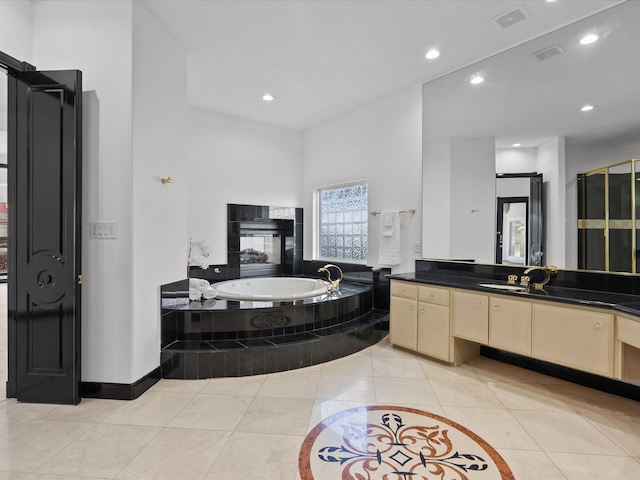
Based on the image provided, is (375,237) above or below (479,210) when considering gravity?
below

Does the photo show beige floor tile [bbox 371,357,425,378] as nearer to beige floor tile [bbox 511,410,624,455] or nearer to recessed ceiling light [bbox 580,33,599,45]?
beige floor tile [bbox 511,410,624,455]

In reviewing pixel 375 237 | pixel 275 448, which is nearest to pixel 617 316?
pixel 275 448

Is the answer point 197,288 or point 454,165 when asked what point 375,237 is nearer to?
point 454,165

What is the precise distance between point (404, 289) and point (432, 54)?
7.40 feet

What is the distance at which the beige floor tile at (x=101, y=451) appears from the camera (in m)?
1.61

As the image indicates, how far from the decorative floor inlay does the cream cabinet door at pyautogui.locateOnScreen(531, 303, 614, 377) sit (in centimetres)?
89

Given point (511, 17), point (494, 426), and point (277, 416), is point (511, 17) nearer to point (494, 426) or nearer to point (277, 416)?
point (494, 426)

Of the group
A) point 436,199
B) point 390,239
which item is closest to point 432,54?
point 436,199

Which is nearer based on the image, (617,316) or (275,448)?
(275,448)

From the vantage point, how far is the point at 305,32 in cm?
280

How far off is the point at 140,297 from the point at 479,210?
307 centimetres


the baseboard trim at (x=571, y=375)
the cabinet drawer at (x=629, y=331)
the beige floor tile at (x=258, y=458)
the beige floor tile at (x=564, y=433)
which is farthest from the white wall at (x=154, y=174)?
the cabinet drawer at (x=629, y=331)

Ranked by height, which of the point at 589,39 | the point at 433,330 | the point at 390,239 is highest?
the point at 589,39

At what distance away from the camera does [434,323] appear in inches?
120
